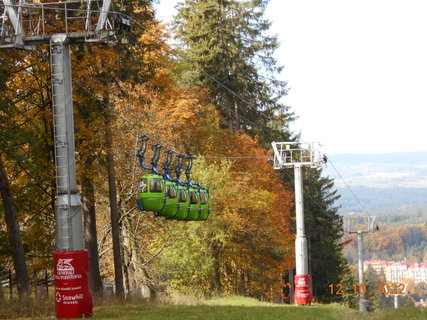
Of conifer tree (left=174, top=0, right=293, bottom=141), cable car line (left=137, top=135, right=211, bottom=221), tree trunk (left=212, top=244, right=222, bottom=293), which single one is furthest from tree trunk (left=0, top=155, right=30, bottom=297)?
conifer tree (left=174, top=0, right=293, bottom=141)

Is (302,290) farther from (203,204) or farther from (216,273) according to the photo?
(203,204)

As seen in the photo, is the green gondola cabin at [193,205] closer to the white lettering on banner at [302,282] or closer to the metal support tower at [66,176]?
the metal support tower at [66,176]

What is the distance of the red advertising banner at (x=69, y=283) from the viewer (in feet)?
57.2

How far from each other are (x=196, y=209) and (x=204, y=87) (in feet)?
93.1

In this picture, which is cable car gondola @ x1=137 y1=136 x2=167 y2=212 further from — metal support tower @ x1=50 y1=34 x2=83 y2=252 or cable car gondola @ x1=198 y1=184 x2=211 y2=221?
metal support tower @ x1=50 y1=34 x2=83 y2=252

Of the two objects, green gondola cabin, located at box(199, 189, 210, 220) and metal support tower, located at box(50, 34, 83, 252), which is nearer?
metal support tower, located at box(50, 34, 83, 252)

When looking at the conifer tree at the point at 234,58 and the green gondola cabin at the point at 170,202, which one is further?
the conifer tree at the point at 234,58

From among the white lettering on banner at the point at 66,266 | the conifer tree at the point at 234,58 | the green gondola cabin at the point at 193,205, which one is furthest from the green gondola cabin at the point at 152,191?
the conifer tree at the point at 234,58

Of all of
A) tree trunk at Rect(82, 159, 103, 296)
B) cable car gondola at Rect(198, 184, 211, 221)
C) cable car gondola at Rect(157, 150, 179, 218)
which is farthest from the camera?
tree trunk at Rect(82, 159, 103, 296)

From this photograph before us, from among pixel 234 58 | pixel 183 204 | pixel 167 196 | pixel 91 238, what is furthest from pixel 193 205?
pixel 234 58

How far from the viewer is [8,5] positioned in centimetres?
1867

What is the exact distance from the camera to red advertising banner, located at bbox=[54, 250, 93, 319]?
1742cm

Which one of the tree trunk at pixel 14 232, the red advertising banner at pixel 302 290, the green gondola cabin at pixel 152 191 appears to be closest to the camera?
the green gondola cabin at pixel 152 191

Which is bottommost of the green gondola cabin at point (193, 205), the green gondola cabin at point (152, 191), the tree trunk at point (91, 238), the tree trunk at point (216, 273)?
the tree trunk at point (216, 273)
